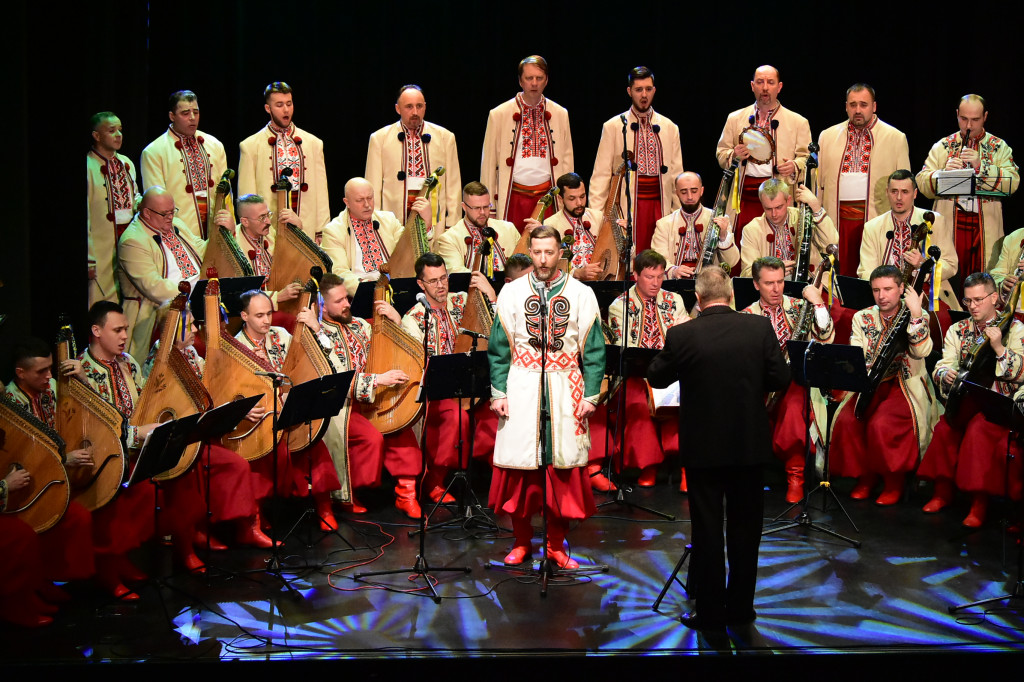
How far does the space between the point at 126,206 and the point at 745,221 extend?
509 centimetres

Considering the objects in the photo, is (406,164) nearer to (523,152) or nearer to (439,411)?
(523,152)

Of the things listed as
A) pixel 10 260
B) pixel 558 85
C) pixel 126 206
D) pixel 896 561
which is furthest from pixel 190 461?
pixel 558 85

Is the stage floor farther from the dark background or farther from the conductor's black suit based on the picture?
the dark background

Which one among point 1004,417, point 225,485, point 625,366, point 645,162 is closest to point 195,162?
point 225,485

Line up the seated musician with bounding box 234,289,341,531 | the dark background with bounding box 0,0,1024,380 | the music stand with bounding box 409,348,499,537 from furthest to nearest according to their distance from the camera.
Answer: the dark background with bounding box 0,0,1024,380 < the seated musician with bounding box 234,289,341,531 < the music stand with bounding box 409,348,499,537

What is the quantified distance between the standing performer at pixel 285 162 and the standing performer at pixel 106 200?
0.85 metres

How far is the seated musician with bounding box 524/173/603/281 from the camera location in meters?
8.47

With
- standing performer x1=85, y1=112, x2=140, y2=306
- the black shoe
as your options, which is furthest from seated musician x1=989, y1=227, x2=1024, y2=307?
standing performer x1=85, y1=112, x2=140, y2=306

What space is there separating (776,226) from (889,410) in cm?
197

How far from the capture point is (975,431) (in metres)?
6.61

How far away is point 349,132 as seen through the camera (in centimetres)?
998

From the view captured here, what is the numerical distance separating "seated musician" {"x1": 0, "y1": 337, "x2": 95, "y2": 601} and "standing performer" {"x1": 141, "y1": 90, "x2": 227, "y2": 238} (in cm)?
309

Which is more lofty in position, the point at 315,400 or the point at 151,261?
the point at 151,261

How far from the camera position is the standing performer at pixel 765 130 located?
902 centimetres
